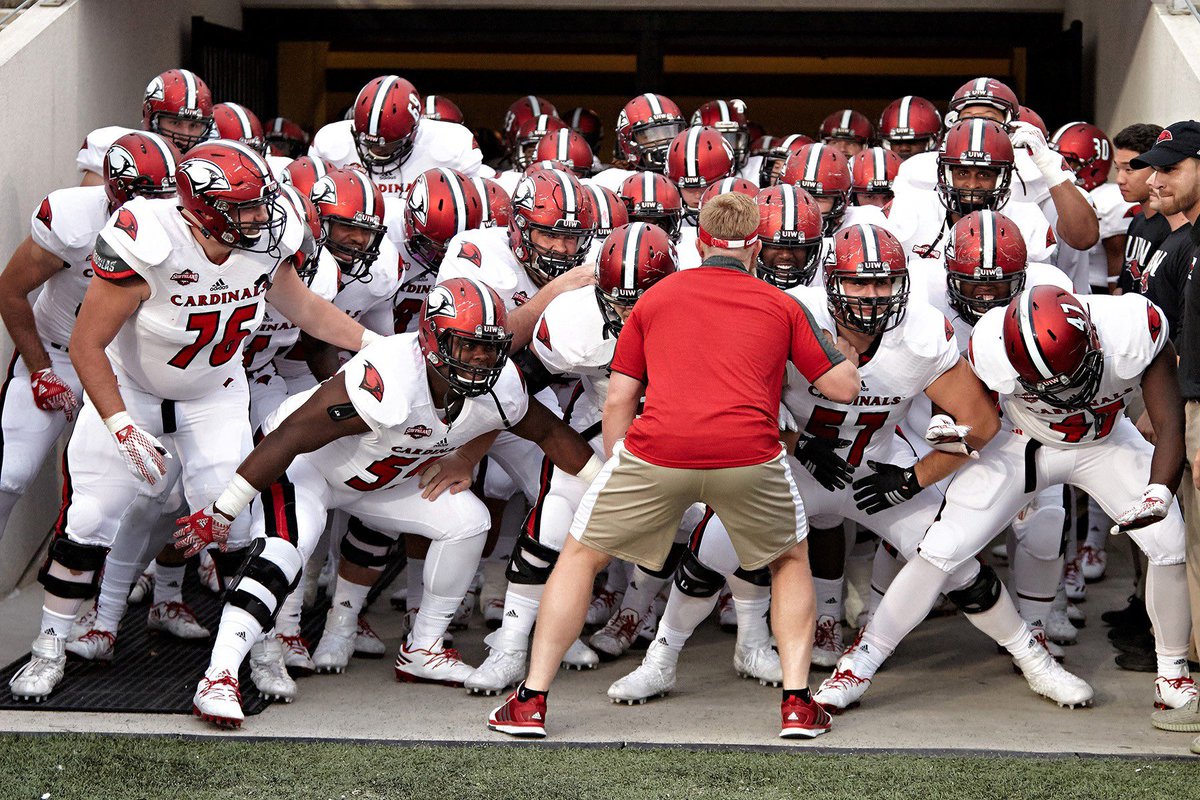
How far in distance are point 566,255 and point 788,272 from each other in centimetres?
80

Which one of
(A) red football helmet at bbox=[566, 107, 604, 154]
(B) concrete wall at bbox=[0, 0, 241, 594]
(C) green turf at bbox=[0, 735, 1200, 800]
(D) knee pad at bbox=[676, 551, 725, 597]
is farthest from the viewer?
(A) red football helmet at bbox=[566, 107, 604, 154]

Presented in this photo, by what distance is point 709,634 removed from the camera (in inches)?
226

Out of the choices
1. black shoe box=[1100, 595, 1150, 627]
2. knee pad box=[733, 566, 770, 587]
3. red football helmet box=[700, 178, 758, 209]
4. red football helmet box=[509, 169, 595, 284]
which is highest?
red football helmet box=[700, 178, 758, 209]

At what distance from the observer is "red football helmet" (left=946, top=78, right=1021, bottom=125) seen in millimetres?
6230

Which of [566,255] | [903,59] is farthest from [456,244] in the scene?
[903,59]

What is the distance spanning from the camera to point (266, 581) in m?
4.55

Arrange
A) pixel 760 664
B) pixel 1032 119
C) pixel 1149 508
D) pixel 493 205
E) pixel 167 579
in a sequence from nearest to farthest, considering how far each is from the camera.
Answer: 1. pixel 1149 508
2. pixel 760 664
3. pixel 167 579
4. pixel 493 205
5. pixel 1032 119

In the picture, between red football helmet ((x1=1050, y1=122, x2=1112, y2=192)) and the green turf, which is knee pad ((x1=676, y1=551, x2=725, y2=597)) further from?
red football helmet ((x1=1050, y1=122, x2=1112, y2=192))

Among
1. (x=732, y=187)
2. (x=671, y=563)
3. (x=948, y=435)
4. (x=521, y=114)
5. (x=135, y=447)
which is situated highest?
(x=521, y=114)

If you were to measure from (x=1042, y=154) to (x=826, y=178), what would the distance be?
0.89 m

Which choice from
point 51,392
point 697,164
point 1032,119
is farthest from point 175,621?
point 1032,119

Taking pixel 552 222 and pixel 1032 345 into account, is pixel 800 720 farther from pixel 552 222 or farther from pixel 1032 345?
pixel 552 222

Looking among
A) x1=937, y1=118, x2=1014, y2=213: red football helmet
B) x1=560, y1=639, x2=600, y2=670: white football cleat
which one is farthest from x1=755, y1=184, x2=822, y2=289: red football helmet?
x1=560, y1=639, x2=600, y2=670: white football cleat

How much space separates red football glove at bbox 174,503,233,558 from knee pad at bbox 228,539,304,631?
0.13m
